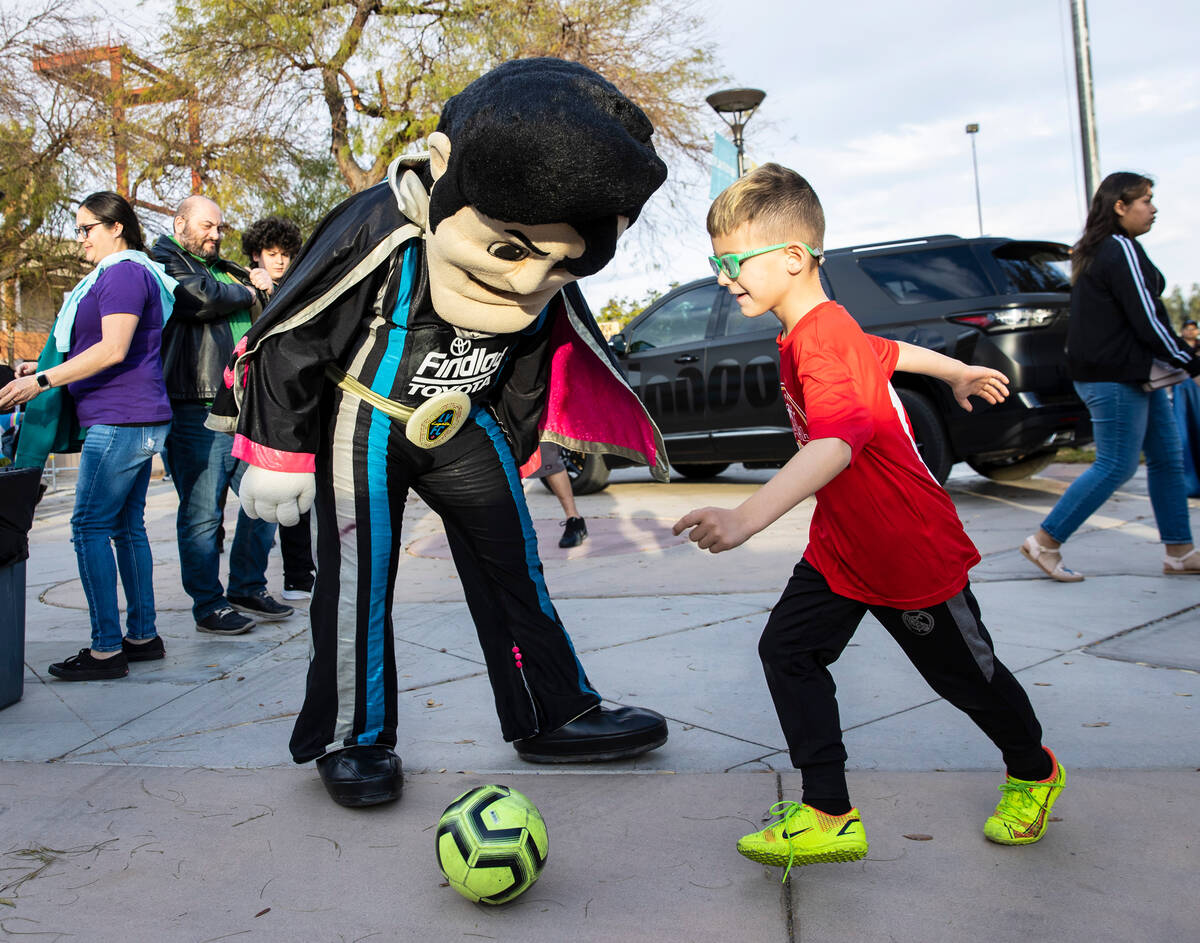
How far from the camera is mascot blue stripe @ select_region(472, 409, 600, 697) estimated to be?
3.01 meters

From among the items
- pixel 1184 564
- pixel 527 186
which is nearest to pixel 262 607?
pixel 527 186

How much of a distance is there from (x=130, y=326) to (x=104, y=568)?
0.91 meters

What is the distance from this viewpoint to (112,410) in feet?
13.1

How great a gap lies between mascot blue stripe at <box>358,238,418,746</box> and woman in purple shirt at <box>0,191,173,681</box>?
1621 millimetres

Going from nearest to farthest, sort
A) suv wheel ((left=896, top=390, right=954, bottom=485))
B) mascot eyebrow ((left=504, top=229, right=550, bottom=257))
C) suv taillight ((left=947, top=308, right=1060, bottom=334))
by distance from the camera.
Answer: mascot eyebrow ((left=504, top=229, right=550, bottom=257)), suv taillight ((left=947, top=308, right=1060, bottom=334)), suv wheel ((left=896, top=390, right=954, bottom=485))

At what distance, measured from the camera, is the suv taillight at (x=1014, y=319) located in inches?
271

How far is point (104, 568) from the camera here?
13.1 feet


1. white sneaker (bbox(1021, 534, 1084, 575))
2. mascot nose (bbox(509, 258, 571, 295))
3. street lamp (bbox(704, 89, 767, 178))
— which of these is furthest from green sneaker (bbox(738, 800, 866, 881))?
street lamp (bbox(704, 89, 767, 178))

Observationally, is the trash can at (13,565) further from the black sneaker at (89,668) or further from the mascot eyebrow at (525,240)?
the mascot eyebrow at (525,240)

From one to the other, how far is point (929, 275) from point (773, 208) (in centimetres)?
545

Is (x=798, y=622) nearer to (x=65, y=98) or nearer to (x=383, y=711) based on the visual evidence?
(x=383, y=711)

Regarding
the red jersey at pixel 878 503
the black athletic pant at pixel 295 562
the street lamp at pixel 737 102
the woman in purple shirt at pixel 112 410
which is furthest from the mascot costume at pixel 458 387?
the street lamp at pixel 737 102

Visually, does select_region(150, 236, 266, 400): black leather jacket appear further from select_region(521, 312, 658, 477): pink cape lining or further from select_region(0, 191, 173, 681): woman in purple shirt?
select_region(521, 312, 658, 477): pink cape lining

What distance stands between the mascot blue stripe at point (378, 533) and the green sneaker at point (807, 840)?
1082 millimetres
